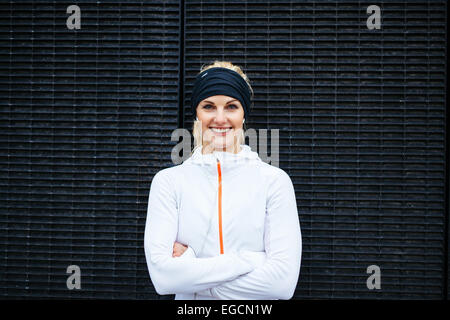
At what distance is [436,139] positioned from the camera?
2.91 m

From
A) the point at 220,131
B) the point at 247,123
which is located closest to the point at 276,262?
the point at 220,131

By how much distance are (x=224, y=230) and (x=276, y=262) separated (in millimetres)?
272

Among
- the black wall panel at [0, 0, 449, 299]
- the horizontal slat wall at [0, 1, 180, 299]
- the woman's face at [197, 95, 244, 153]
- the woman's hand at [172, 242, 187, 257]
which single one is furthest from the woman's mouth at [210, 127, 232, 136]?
the horizontal slat wall at [0, 1, 180, 299]

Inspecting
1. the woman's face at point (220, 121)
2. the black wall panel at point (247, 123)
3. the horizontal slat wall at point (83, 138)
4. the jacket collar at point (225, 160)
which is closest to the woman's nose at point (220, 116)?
the woman's face at point (220, 121)

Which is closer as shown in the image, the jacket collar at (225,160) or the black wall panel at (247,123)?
the jacket collar at (225,160)

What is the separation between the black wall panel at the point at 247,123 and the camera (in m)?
2.92

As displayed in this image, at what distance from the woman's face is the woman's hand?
1.56ft

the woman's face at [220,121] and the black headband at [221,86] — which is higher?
the black headband at [221,86]

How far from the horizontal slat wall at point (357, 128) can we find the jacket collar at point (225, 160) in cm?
114

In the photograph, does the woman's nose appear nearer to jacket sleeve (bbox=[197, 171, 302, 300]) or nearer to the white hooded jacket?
the white hooded jacket

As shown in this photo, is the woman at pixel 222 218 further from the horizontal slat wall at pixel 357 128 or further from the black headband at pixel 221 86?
the horizontal slat wall at pixel 357 128

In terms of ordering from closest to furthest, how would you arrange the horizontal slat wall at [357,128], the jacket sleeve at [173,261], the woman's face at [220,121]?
the jacket sleeve at [173,261], the woman's face at [220,121], the horizontal slat wall at [357,128]

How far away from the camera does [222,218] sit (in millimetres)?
1747

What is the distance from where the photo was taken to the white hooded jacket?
1.66 meters
